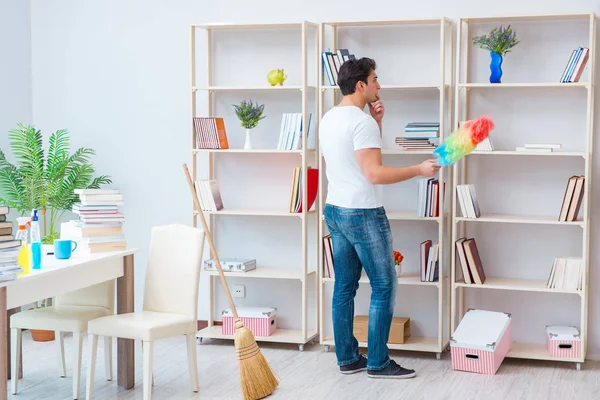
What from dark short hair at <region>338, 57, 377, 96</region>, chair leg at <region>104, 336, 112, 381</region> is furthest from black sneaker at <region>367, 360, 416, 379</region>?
dark short hair at <region>338, 57, 377, 96</region>

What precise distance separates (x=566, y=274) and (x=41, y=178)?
3297 mm

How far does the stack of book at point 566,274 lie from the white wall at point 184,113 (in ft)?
0.83

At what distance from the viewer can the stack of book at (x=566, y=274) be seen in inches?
187

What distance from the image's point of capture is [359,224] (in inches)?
175

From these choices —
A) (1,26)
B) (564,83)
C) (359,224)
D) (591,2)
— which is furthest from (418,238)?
(1,26)

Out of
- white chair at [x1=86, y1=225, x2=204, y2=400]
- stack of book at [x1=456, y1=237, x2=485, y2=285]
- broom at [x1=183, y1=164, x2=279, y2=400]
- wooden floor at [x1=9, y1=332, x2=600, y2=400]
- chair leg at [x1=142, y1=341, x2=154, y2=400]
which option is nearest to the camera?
chair leg at [x1=142, y1=341, x2=154, y2=400]

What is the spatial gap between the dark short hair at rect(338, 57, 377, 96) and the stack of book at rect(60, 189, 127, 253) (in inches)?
52.0

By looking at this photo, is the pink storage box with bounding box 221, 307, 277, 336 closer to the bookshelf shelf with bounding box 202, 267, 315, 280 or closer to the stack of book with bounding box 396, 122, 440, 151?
the bookshelf shelf with bounding box 202, 267, 315, 280

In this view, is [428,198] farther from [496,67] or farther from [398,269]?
[496,67]

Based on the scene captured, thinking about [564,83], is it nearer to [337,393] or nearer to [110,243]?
[337,393]

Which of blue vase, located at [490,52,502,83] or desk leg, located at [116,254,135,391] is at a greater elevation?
blue vase, located at [490,52,502,83]

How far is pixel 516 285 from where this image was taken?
16.0 ft

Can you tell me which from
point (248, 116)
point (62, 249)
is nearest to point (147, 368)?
point (62, 249)

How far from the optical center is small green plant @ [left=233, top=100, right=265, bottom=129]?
527 cm
